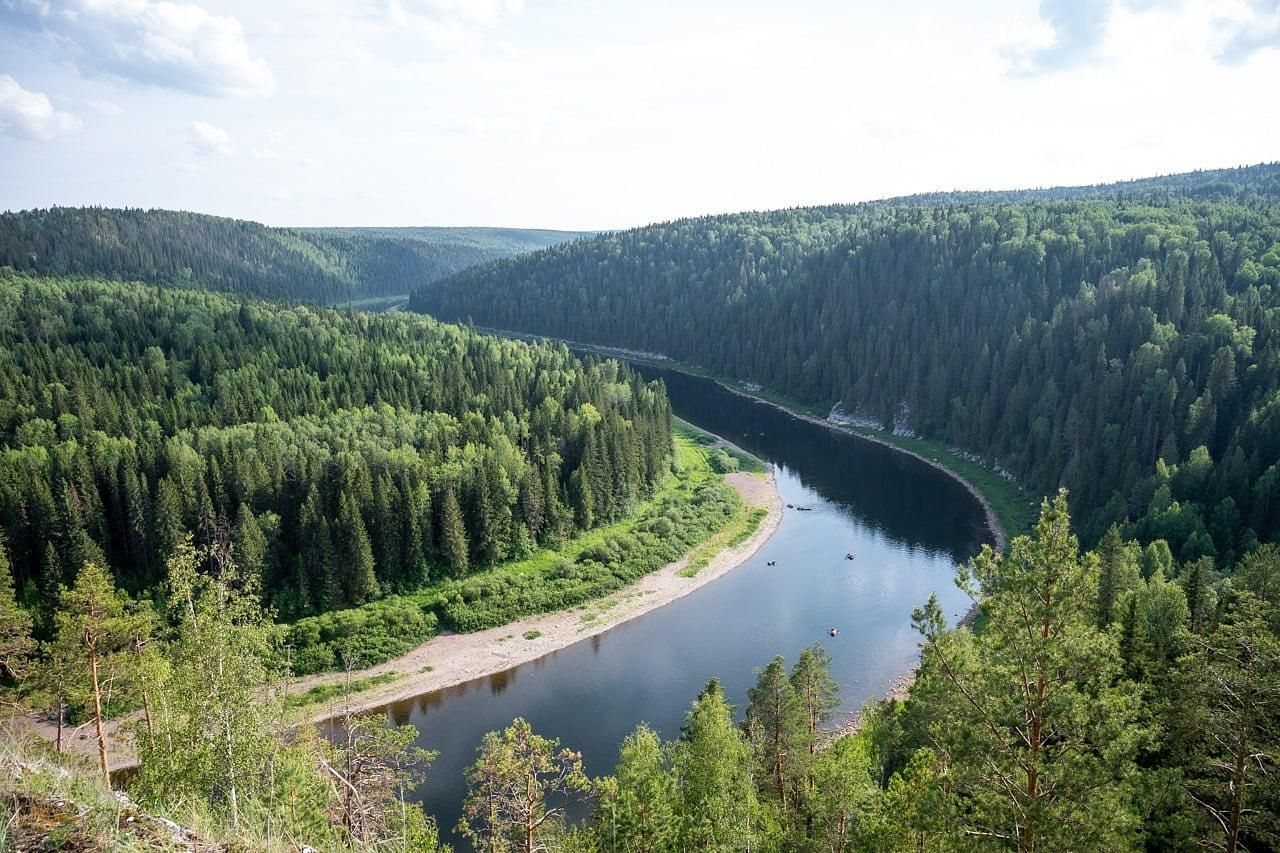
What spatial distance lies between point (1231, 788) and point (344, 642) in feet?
161

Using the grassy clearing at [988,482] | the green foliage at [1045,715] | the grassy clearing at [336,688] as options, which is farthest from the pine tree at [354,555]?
the grassy clearing at [988,482]

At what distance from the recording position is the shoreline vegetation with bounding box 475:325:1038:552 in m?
79.0

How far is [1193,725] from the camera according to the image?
21203 millimetres

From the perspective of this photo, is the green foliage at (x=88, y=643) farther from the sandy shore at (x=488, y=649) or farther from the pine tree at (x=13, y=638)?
the sandy shore at (x=488, y=649)

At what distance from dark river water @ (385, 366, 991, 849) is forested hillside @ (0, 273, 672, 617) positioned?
14233mm

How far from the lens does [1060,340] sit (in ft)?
327

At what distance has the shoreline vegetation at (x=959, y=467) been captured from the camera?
79.0 m

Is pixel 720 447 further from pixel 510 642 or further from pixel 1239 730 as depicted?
pixel 1239 730

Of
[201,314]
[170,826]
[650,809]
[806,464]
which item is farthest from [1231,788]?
[201,314]

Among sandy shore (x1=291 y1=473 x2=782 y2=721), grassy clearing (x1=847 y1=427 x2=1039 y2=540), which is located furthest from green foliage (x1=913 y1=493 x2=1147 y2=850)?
grassy clearing (x1=847 y1=427 x2=1039 y2=540)

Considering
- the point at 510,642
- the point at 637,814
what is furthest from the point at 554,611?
the point at 637,814

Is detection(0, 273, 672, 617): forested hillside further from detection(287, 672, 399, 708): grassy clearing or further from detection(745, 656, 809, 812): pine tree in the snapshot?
detection(745, 656, 809, 812): pine tree

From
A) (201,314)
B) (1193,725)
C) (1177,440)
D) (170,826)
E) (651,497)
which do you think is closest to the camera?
(170,826)

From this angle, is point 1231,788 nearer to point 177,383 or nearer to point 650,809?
point 650,809
